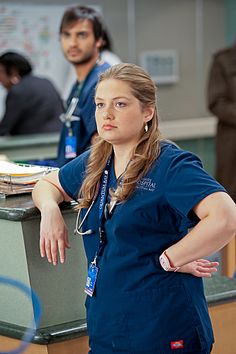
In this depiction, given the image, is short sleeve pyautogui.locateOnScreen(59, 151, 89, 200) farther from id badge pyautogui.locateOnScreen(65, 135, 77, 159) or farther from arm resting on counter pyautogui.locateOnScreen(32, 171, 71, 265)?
id badge pyautogui.locateOnScreen(65, 135, 77, 159)

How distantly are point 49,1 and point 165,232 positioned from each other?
500 cm

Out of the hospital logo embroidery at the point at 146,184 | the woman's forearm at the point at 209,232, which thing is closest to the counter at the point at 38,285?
the hospital logo embroidery at the point at 146,184

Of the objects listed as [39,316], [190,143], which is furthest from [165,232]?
[190,143]

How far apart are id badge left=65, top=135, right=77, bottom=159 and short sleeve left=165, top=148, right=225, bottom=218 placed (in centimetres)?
151

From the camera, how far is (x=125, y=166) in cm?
202

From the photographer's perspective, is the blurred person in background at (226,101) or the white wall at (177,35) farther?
the white wall at (177,35)

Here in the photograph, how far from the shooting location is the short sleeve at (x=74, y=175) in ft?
7.10

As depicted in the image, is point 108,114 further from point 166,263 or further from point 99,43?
point 99,43

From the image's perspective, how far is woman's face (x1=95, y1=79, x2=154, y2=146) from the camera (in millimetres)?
1961

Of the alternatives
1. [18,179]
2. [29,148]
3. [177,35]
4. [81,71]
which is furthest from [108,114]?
[177,35]

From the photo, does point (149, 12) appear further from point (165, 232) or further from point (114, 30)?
point (165, 232)

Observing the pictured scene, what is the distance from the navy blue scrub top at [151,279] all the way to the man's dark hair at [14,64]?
3.67 m

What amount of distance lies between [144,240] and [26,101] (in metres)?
3.56

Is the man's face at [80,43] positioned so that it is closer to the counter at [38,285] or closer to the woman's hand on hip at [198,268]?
the counter at [38,285]
